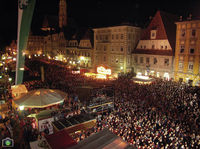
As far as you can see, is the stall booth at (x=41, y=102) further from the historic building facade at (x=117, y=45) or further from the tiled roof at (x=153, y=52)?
the tiled roof at (x=153, y=52)

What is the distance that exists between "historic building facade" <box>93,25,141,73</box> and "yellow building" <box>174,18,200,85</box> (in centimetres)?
1042

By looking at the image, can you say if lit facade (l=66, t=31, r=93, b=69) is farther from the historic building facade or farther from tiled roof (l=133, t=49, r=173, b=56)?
tiled roof (l=133, t=49, r=173, b=56)

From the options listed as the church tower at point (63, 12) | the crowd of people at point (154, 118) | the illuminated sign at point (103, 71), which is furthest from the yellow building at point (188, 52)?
the church tower at point (63, 12)

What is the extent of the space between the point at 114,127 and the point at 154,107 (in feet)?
17.7

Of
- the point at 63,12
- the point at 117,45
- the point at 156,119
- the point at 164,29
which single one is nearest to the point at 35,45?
the point at 63,12

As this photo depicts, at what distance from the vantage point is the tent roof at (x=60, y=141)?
5.57 meters

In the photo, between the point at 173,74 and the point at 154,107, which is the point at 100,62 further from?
the point at 154,107

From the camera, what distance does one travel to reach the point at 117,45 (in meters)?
36.8

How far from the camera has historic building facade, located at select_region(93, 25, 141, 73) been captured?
115ft

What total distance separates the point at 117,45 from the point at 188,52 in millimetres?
15278

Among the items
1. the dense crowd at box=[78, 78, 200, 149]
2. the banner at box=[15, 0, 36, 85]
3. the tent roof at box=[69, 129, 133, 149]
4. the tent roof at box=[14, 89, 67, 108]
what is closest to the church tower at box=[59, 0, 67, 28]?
the dense crowd at box=[78, 78, 200, 149]

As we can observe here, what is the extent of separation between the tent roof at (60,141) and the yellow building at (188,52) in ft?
81.8

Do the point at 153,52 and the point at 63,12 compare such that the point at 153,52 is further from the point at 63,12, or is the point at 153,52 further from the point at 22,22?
the point at 63,12

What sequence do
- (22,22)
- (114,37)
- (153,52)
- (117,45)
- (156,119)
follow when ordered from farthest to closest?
(114,37) → (117,45) → (153,52) → (156,119) → (22,22)
